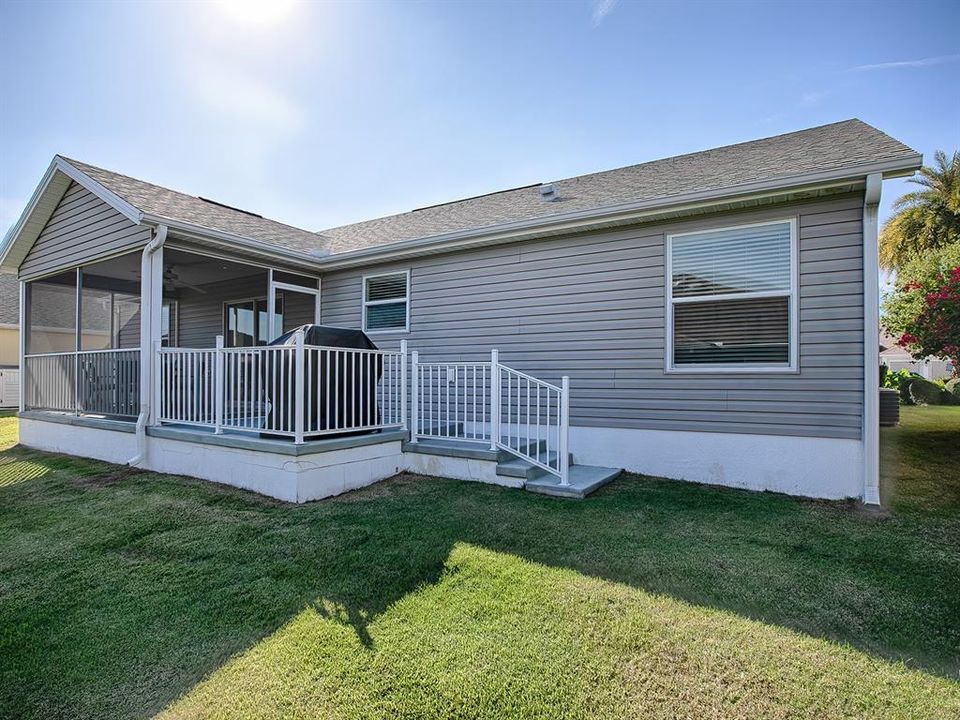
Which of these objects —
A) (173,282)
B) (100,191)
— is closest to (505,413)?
(100,191)

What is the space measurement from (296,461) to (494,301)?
11.0 ft

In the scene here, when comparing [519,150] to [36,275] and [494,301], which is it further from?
[36,275]

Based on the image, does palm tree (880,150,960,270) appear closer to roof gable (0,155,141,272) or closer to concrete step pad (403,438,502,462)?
concrete step pad (403,438,502,462)

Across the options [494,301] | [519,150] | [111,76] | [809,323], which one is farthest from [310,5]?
[809,323]

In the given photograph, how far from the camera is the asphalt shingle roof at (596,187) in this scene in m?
5.04

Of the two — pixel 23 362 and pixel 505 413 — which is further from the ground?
pixel 23 362

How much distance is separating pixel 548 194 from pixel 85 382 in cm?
761

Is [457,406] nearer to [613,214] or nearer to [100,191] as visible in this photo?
[613,214]

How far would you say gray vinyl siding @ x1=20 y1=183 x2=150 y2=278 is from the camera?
6.43 m

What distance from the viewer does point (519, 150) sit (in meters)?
9.86

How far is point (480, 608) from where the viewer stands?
8.92 ft

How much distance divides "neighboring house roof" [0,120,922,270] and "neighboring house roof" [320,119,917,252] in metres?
0.02

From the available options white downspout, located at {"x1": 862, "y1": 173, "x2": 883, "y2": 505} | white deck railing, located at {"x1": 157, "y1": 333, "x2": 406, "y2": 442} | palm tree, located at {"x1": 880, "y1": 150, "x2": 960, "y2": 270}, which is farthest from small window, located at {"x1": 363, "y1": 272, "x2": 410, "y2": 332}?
palm tree, located at {"x1": 880, "y1": 150, "x2": 960, "y2": 270}

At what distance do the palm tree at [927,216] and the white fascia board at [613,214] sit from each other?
1589 centimetres
